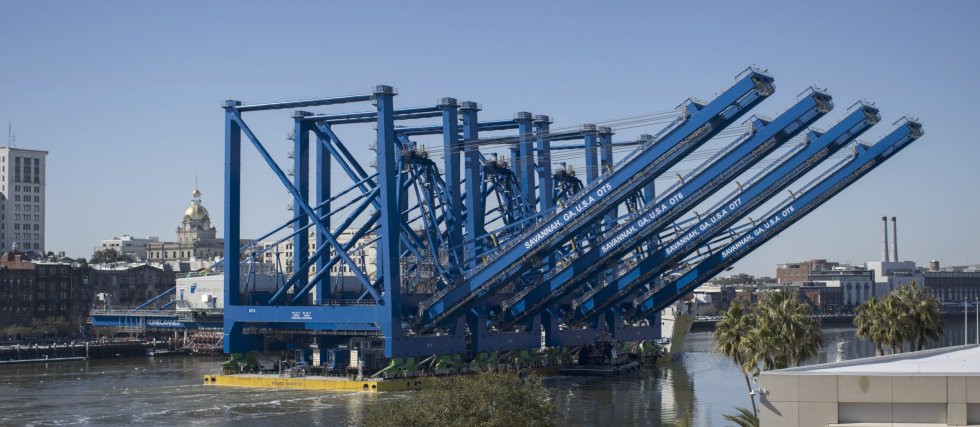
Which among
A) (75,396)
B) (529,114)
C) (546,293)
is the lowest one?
(75,396)

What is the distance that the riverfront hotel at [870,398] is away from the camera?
86.8ft

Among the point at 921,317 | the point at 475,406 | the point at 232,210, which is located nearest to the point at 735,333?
Answer: the point at 475,406

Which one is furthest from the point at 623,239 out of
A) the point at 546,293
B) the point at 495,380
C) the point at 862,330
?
the point at 495,380

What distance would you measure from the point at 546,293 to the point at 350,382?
1388 cm

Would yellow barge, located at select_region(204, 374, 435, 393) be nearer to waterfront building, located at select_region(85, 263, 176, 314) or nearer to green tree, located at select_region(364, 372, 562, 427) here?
green tree, located at select_region(364, 372, 562, 427)

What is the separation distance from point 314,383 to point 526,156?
803 inches

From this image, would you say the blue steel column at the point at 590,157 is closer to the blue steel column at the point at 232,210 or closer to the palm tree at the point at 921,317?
the blue steel column at the point at 232,210

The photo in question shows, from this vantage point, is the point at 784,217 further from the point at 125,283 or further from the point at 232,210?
the point at 125,283

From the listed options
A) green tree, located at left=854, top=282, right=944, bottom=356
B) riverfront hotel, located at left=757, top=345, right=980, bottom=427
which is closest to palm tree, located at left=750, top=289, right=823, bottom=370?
riverfront hotel, located at left=757, top=345, right=980, bottom=427

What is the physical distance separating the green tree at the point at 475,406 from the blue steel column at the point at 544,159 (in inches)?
1931

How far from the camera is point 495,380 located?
3641 cm

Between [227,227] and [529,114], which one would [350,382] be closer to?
[227,227]

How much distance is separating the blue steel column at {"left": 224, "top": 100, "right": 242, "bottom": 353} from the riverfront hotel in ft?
170

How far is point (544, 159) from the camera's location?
8662cm
